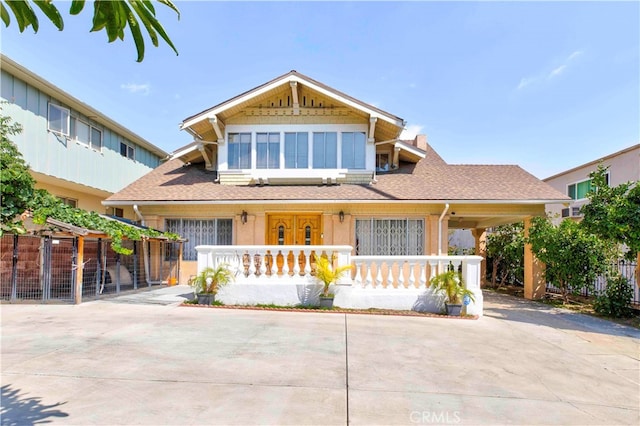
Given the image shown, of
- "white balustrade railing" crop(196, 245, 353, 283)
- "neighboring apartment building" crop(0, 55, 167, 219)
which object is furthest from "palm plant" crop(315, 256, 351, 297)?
"neighboring apartment building" crop(0, 55, 167, 219)

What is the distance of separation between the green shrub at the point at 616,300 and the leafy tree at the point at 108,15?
10.8m

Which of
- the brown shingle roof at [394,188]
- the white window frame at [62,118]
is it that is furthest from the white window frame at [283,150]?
the white window frame at [62,118]

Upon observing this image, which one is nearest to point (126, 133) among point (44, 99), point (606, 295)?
point (44, 99)

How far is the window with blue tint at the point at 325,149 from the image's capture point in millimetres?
11891

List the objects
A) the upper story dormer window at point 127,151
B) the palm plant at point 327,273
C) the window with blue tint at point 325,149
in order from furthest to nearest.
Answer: the upper story dormer window at point 127,151 → the window with blue tint at point 325,149 → the palm plant at point 327,273

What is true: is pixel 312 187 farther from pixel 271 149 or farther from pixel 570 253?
pixel 570 253

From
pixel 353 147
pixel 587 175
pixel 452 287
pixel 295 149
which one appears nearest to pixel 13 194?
pixel 295 149

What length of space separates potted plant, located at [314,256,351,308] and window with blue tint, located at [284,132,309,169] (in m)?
4.89

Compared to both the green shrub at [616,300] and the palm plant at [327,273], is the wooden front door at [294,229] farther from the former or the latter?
the green shrub at [616,300]

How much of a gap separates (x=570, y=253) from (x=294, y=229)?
26.9 ft

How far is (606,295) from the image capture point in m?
8.58

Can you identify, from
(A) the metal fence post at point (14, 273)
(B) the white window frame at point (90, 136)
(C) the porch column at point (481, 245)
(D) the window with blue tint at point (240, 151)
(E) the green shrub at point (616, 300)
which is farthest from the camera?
(C) the porch column at point (481, 245)

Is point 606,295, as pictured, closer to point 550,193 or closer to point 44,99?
point 550,193

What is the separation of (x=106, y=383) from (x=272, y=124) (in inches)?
382
